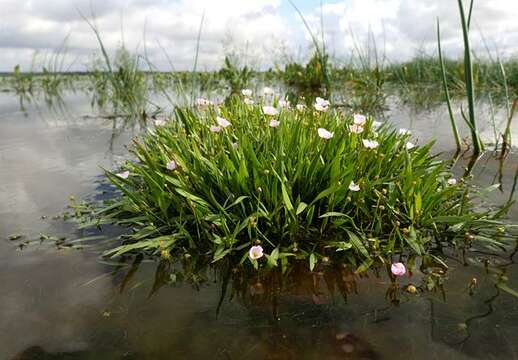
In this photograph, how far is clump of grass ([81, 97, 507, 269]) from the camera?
2139 mm

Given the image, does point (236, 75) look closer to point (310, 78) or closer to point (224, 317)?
point (310, 78)

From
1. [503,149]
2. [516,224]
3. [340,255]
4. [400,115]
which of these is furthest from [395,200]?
[400,115]

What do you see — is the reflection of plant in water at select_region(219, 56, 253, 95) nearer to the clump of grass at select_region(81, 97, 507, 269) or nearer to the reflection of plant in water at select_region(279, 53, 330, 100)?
the reflection of plant in water at select_region(279, 53, 330, 100)

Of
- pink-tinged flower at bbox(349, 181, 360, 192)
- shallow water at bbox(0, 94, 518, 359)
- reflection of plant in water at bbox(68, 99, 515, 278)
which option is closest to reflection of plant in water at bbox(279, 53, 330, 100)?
reflection of plant in water at bbox(68, 99, 515, 278)

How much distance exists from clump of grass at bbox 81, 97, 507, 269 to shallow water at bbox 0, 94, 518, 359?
7.1 inches

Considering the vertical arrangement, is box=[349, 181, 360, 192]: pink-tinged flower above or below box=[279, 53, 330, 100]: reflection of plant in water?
below

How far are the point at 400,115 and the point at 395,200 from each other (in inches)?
185

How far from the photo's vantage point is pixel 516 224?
254 cm

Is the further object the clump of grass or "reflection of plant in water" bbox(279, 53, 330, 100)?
"reflection of plant in water" bbox(279, 53, 330, 100)

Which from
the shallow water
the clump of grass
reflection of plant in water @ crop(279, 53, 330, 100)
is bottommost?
the shallow water

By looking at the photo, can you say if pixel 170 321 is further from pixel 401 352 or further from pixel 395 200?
pixel 395 200

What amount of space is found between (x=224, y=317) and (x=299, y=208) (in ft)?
2.07

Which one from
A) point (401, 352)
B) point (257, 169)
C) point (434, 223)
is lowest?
point (401, 352)

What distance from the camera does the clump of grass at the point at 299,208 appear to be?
7.02ft
